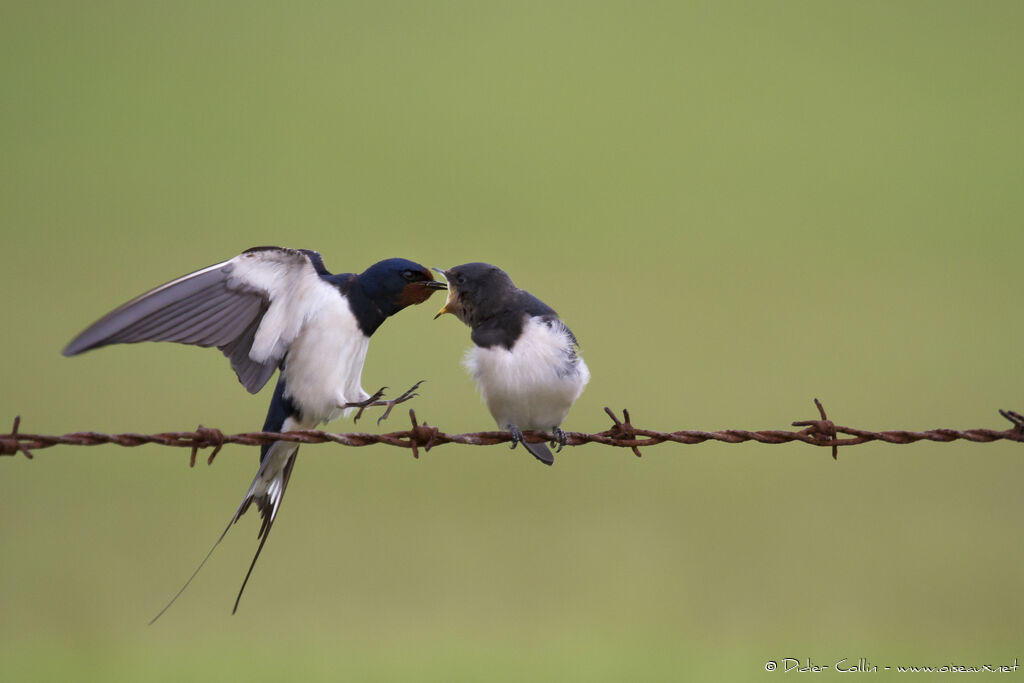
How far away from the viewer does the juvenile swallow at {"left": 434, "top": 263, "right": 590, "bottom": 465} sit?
11.6ft

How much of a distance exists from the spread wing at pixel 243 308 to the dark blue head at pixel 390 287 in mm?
164

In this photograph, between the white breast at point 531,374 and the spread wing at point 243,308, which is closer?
the spread wing at point 243,308

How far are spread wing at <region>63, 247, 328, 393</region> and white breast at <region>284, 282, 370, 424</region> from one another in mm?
25

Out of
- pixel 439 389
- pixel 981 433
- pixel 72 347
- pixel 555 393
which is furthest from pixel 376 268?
pixel 439 389

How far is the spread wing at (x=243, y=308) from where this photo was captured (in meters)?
3.21

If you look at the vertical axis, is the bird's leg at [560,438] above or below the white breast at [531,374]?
below

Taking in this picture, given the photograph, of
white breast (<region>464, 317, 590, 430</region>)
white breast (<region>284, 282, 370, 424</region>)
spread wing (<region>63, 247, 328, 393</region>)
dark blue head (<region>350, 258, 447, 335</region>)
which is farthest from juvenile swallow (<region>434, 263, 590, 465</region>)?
spread wing (<region>63, 247, 328, 393</region>)

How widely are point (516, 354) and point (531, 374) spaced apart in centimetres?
9

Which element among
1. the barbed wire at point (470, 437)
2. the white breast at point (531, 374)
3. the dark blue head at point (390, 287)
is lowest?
the barbed wire at point (470, 437)

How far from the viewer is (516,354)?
355 centimetres

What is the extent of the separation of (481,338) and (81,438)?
4.63 ft

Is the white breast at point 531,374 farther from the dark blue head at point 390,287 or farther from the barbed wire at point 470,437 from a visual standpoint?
the barbed wire at point 470,437

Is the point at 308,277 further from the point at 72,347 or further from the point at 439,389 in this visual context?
the point at 439,389

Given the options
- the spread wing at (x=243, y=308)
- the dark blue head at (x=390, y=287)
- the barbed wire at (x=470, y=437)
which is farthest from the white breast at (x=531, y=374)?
the spread wing at (x=243, y=308)
